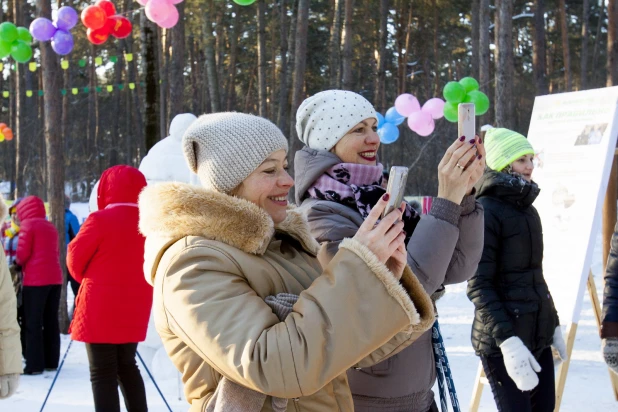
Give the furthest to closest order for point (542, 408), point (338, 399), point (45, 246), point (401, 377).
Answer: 1. point (45, 246)
2. point (542, 408)
3. point (401, 377)
4. point (338, 399)

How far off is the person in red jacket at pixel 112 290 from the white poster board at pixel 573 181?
9.17ft

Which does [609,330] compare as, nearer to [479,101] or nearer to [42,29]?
[479,101]

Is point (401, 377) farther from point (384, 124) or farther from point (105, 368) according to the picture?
point (384, 124)

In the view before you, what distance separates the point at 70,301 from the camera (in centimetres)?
1181

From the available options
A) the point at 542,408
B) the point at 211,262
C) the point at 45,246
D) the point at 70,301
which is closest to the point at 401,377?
the point at 211,262

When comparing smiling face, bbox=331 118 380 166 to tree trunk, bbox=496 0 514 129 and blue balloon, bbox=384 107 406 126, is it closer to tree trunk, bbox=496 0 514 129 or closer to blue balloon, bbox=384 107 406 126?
blue balloon, bbox=384 107 406 126

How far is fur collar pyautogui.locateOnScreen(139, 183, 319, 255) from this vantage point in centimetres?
174

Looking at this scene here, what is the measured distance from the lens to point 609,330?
3.45 meters

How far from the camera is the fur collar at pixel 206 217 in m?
1.74

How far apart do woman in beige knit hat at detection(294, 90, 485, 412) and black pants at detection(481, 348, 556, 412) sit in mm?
1204

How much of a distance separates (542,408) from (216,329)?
9.08 feet

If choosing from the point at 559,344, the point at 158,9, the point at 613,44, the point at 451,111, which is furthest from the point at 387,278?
the point at 613,44

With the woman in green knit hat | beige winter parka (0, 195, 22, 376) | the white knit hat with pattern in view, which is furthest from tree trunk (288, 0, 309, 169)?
the white knit hat with pattern

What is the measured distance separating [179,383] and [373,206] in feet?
14.3
